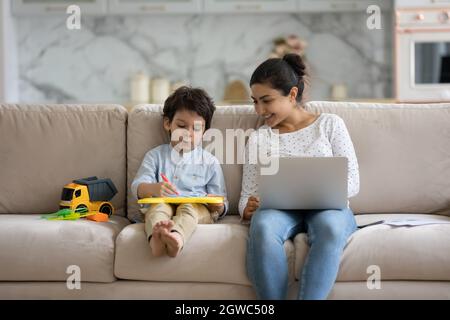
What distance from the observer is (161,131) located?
8.43 feet

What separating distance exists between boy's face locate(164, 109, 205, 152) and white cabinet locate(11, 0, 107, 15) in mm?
2500

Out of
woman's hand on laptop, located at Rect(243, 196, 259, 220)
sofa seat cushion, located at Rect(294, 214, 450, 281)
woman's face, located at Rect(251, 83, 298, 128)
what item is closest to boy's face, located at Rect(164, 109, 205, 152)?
woman's face, located at Rect(251, 83, 298, 128)

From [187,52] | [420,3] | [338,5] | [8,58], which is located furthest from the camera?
[187,52]

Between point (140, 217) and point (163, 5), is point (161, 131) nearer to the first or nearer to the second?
point (140, 217)

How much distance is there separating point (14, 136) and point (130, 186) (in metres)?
0.53

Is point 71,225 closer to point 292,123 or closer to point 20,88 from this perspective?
point 292,123

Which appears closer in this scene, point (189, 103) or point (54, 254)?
point (54, 254)

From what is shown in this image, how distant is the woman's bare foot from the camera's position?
6.49 feet

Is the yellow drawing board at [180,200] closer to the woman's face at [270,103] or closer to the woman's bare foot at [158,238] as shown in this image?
the woman's bare foot at [158,238]

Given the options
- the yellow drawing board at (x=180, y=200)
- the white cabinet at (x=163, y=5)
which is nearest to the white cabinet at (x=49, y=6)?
the white cabinet at (x=163, y=5)

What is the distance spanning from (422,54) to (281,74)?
2.35m

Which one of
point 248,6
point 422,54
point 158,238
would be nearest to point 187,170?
point 158,238

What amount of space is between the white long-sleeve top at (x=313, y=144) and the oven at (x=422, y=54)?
7.09 feet

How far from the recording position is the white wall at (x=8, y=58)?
4625mm
